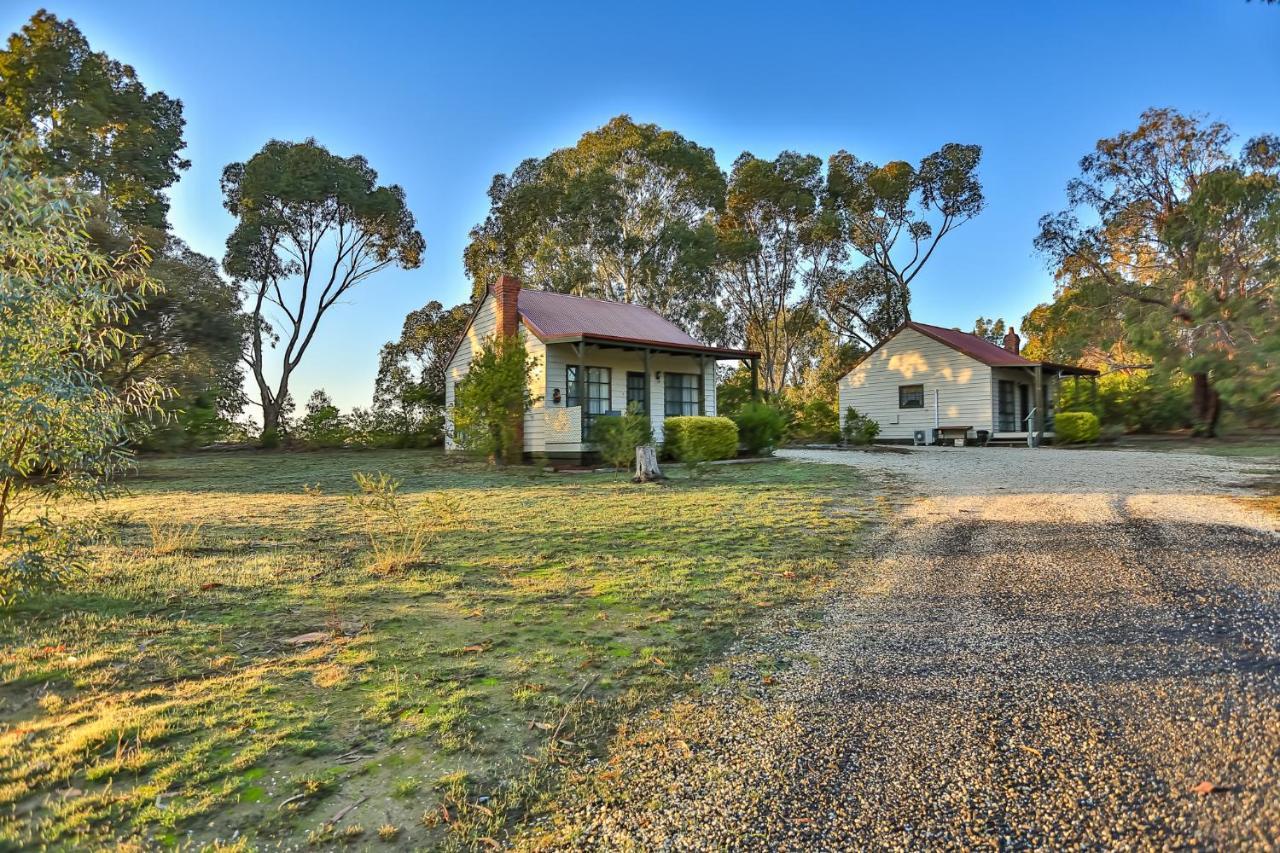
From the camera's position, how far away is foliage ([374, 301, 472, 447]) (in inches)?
876

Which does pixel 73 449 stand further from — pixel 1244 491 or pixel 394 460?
pixel 394 460

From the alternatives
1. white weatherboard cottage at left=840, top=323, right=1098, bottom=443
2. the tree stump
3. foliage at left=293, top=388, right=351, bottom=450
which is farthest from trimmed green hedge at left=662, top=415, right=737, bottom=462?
foliage at left=293, top=388, right=351, bottom=450

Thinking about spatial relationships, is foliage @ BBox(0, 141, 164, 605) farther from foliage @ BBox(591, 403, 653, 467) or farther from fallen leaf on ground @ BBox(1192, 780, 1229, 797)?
foliage @ BBox(591, 403, 653, 467)

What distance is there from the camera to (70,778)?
6.98 feet

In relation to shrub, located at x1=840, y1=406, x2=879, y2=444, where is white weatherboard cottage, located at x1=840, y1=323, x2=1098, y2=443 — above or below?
above

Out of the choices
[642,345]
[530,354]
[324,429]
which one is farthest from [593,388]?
[324,429]

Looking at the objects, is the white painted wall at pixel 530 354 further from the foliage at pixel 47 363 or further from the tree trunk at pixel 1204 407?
the tree trunk at pixel 1204 407

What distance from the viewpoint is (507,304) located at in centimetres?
1627

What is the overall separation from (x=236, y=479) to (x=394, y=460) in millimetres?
4850

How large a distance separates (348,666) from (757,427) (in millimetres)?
13619

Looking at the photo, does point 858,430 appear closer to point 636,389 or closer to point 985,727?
point 636,389

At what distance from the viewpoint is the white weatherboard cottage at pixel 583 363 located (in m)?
15.1

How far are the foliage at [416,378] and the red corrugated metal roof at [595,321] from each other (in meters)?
4.92

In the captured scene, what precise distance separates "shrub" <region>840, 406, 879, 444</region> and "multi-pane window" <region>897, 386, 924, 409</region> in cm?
268
